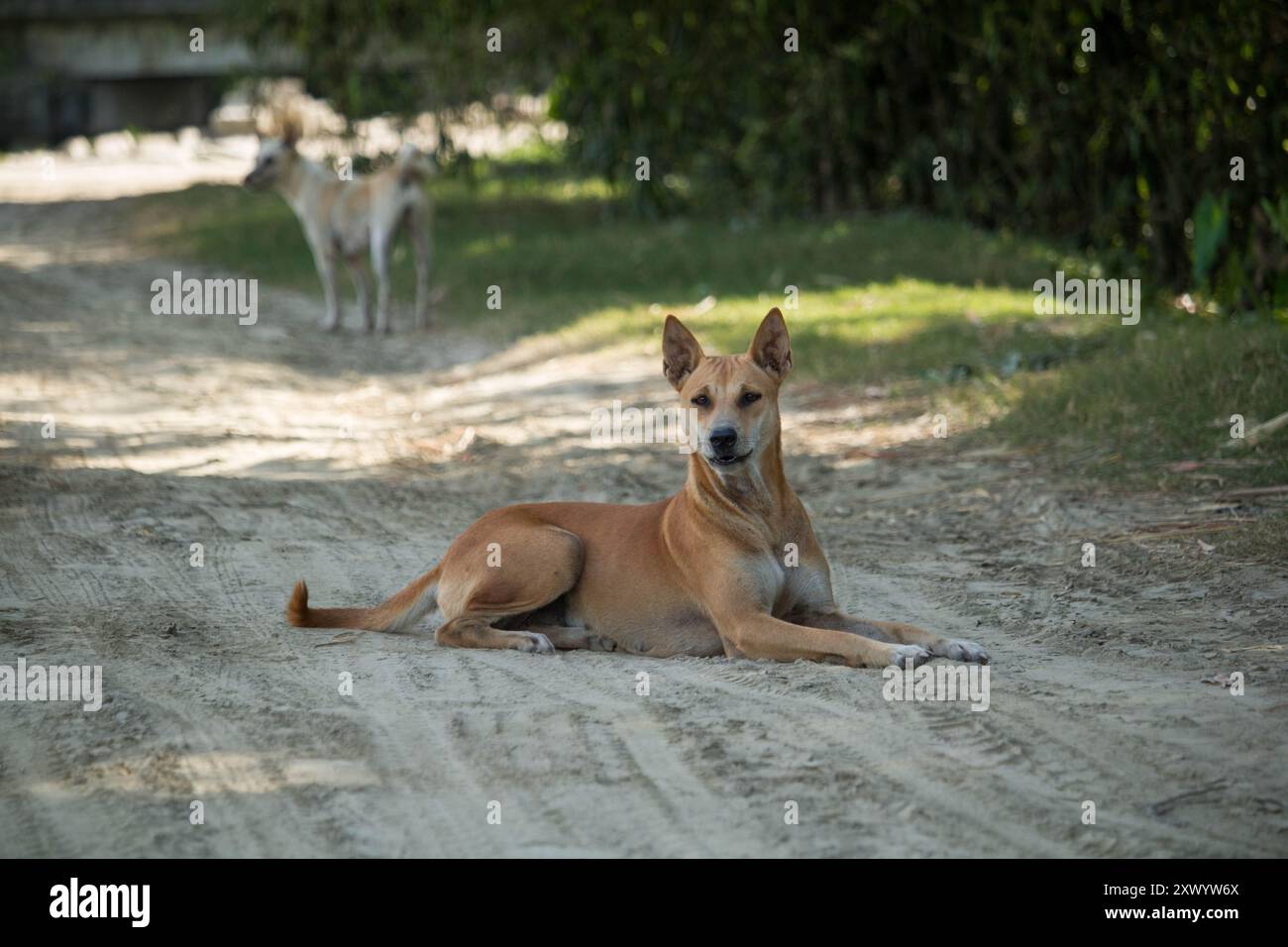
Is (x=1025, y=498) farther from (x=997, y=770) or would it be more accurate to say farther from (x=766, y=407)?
(x=997, y=770)

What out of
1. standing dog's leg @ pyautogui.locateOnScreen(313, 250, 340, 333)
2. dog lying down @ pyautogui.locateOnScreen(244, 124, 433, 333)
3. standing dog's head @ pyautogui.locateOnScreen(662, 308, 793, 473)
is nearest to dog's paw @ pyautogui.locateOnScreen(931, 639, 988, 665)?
standing dog's head @ pyautogui.locateOnScreen(662, 308, 793, 473)

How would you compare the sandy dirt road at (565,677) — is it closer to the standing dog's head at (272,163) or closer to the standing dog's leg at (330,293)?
the standing dog's leg at (330,293)

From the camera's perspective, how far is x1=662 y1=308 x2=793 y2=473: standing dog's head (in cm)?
586

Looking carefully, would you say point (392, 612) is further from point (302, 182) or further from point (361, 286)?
point (302, 182)

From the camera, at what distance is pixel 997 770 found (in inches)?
178

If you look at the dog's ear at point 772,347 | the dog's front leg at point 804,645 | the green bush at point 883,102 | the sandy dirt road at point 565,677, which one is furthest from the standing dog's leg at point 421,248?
the dog's front leg at point 804,645

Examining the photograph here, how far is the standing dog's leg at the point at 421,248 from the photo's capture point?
15.3m

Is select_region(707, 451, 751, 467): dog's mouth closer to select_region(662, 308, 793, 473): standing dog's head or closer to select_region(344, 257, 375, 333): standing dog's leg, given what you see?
select_region(662, 308, 793, 473): standing dog's head

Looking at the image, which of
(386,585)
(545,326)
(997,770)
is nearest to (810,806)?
(997,770)

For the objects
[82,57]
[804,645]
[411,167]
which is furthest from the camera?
[82,57]

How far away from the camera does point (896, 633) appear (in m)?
6.02

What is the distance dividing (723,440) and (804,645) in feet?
2.73

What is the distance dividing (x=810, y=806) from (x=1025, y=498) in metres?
4.49

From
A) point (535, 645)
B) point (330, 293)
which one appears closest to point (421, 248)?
point (330, 293)
